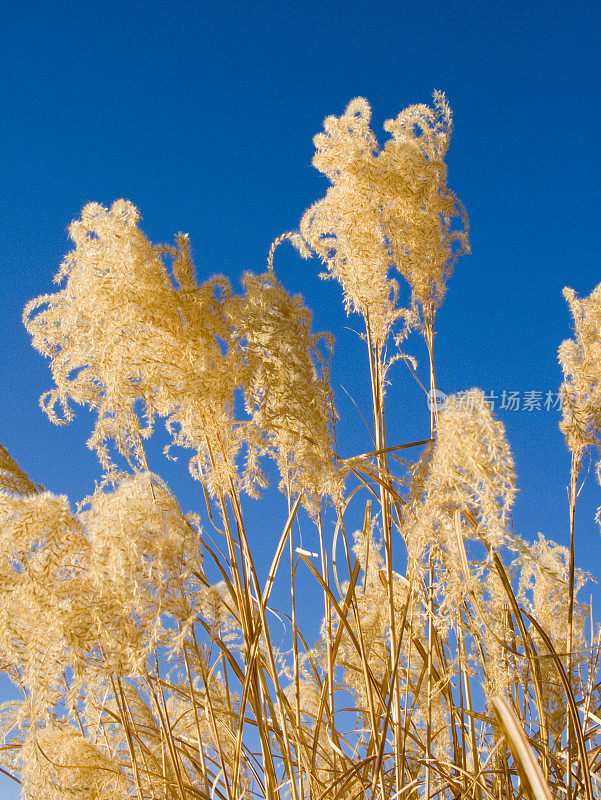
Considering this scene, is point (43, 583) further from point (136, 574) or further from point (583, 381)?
point (583, 381)

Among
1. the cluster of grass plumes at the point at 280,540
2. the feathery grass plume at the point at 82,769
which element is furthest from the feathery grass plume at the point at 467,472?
the feathery grass plume at the point at 82,769

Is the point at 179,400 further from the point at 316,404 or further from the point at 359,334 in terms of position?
the point at 359,334

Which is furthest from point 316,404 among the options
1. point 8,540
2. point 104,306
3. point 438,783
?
point 438,783

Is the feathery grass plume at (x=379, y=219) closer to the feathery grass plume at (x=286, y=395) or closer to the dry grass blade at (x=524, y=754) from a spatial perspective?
the feathery grass plume at (x=286, y=395)

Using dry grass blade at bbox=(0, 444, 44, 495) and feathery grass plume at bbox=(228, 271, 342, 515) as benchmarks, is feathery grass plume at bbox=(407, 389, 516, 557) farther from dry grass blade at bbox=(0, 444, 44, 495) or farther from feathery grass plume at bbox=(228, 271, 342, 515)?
dry grass blade at bbox=(0, 444, 44, 495)

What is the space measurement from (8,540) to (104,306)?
82 cm

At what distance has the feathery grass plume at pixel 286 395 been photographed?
7.45 feet

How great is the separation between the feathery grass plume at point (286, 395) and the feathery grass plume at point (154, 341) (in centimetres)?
8

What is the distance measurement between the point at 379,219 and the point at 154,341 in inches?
40.3

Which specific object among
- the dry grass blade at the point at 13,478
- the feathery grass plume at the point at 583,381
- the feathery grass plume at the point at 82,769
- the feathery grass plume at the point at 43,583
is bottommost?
the feathery grass plume at the point at 82,769

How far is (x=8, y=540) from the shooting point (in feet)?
6.20

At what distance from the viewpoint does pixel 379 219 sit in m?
2.79

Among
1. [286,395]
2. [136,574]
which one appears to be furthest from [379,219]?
[136,574]

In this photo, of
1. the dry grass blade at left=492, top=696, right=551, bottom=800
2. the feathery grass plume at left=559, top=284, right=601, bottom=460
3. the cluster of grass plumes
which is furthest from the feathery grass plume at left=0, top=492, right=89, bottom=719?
the feathery grass plume at left=559, top=284, right=601, bottom=460
